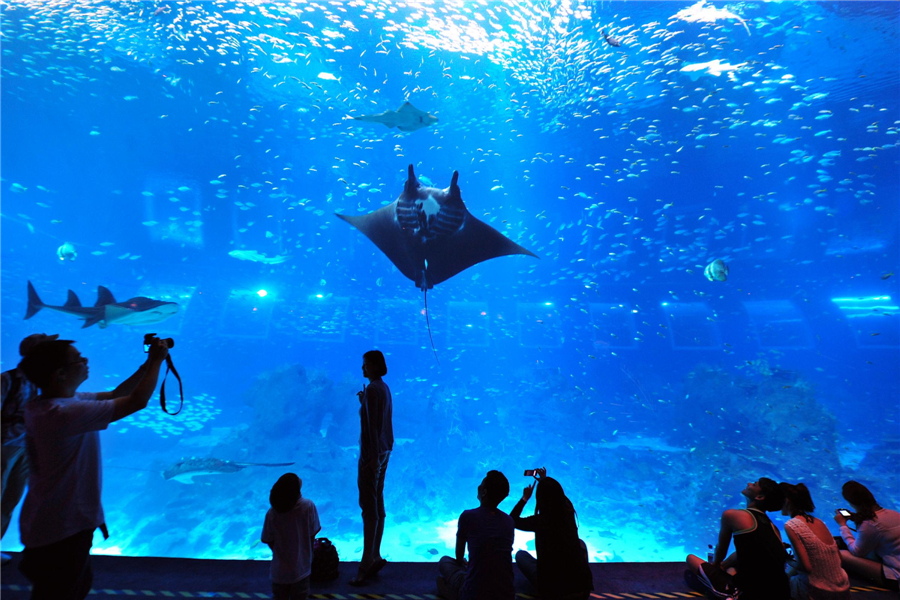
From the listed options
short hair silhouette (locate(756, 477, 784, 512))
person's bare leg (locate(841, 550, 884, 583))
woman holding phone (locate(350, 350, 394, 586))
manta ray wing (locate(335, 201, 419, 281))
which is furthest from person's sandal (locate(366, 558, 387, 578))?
person's bare leg (locate(841, 550, 884, 583))

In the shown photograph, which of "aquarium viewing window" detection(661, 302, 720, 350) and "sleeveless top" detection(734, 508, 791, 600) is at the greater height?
"aquarium viewing window" detection(661, 302, 720, 350)

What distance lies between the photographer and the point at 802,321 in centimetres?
3133

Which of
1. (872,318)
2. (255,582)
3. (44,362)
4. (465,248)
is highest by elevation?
(872,318)

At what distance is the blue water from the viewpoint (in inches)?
426

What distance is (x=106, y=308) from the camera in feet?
18.9

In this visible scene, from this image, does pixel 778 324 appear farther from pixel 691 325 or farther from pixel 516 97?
pixel 516 97

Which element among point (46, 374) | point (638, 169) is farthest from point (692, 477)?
point (46, 374)

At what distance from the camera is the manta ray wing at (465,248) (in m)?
5.07

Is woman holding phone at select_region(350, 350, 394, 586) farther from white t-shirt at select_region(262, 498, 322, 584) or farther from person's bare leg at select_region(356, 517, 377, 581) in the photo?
white t-shirt at select_region(262, 498, 322, 584)

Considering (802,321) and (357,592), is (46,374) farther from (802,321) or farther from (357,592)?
(802,321)

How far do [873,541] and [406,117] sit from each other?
330 inches

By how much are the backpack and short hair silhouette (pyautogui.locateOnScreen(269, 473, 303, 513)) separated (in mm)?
772

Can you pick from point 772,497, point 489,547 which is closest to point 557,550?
point 489,547

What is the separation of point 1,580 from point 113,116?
19235mm
